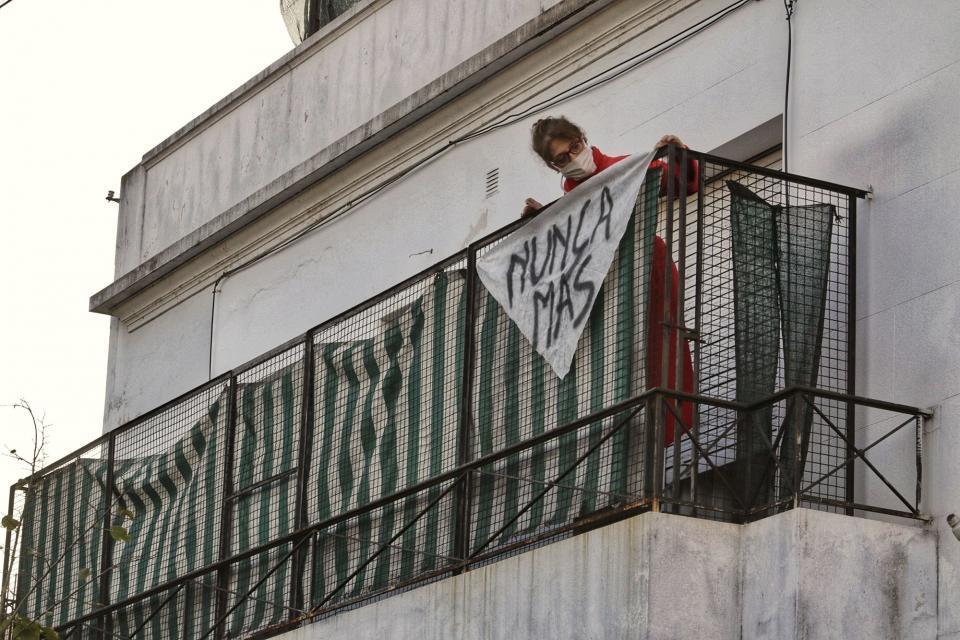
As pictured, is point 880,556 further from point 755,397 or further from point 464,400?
point 464,400

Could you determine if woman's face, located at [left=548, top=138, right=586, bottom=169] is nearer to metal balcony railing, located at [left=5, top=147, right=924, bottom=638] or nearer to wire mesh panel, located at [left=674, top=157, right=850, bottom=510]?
metal balcony railing, located at [left=5, top=147, right=924, bottom=638]

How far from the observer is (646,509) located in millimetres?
11258

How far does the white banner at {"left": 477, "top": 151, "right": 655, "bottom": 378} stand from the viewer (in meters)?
12.4

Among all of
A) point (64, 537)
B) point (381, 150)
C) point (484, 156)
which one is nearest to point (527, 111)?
point (484, 156)

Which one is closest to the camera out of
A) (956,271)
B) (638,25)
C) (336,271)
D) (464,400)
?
(956,271)

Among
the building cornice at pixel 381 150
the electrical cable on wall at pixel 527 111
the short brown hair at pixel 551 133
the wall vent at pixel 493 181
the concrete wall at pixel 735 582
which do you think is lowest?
the concrete wall at pixel 735 582

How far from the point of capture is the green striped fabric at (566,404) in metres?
12.0

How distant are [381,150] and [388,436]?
15.5ft

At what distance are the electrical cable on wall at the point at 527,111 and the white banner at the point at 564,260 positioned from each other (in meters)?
2.45

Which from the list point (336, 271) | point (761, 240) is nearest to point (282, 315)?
point (336, 271)

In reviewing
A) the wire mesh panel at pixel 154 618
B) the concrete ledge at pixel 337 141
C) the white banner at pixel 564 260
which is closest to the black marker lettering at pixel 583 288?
the white banner at pixel 564 260

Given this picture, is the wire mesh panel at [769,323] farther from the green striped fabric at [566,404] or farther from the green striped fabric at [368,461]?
the green striped fabric at [368,461]

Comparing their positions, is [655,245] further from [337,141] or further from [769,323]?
[337,141]

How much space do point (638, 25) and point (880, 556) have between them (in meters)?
5.60
